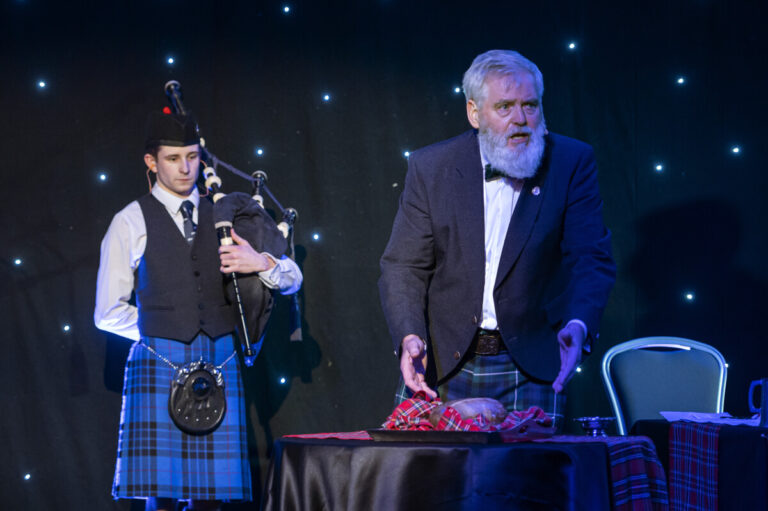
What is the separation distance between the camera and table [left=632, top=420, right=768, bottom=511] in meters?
1.65

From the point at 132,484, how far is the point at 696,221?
2.77 metres

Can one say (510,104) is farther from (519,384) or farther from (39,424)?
(39,424)

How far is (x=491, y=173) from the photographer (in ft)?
7.06

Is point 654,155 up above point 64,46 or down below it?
below

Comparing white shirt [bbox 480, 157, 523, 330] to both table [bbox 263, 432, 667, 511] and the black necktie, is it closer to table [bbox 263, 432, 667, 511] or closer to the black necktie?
table [bbox 263, 432, 667, 511]

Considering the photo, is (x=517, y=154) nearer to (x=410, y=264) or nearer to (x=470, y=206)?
(x=470, y=206)

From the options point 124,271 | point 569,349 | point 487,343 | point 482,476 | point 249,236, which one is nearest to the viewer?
point 482,476

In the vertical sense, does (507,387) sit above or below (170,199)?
below

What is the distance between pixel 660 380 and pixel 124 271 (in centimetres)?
213

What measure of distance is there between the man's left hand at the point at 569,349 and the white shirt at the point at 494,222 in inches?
10.0

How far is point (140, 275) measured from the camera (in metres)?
3.22

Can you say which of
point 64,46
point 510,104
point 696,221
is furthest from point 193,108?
point 696,221

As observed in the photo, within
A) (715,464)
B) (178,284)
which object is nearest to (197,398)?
(178,284)

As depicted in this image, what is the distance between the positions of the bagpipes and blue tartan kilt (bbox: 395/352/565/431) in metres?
1.42
